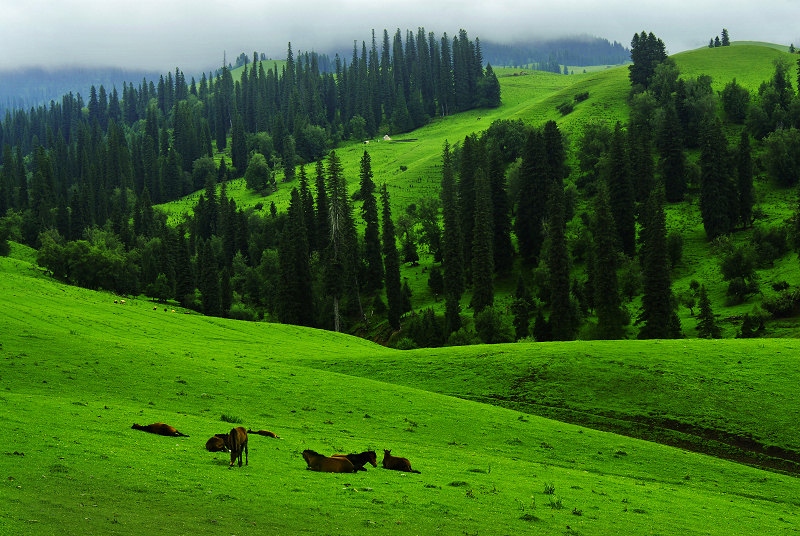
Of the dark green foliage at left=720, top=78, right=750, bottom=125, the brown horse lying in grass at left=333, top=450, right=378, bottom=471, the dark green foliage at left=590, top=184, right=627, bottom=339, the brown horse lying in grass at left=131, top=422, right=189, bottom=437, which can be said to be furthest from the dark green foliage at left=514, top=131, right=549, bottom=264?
the brown horse lying in grass at left=131, top=422, right=189, bottom=437

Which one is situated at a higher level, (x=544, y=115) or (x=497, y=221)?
(x=544, y=115)

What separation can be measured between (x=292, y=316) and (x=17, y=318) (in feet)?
187

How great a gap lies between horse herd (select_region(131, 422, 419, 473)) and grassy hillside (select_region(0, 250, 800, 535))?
1.92 feet

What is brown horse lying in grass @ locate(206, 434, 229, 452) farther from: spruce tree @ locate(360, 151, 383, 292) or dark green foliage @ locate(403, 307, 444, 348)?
spruce tree @ locate(360, 151, 383, 292)

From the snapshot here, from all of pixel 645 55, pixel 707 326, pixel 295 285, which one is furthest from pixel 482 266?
pixel 645 55

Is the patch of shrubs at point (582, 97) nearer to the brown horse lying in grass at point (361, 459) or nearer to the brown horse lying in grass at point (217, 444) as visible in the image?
the brown horse lying in grass at point (361, 459)

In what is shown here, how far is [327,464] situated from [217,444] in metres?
4.36

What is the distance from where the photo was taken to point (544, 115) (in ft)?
600

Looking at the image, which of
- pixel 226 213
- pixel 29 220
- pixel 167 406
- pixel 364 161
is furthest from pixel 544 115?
pixel 167 406

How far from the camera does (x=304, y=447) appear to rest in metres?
26.5

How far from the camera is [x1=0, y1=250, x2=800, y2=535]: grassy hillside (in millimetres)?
17688

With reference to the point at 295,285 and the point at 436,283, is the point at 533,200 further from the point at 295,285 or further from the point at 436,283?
the point at 295,285

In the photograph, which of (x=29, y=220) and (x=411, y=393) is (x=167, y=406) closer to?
(x=411, y=393)

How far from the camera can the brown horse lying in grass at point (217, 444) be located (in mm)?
23562
